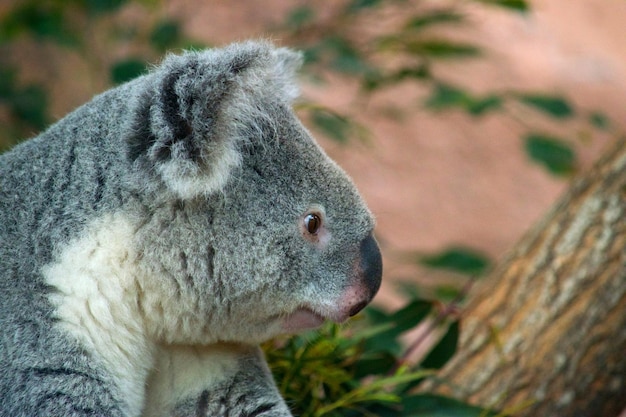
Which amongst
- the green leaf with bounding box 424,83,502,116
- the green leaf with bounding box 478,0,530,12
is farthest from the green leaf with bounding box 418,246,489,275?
the green leaf with bounding box 478,0,530,12

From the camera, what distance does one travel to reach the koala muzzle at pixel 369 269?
6.71 ft

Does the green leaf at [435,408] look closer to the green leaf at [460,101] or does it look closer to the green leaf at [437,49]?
the green leaf at [460,101]

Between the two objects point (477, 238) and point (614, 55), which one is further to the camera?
point (614, 55)

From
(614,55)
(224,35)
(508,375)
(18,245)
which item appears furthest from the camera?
(614,55)

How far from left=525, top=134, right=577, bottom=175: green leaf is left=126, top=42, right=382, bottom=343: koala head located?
5.99 ft

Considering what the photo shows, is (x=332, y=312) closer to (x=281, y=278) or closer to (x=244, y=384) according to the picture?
(x=281, y=278)

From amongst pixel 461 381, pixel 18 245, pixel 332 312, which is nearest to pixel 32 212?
pixel 18 245

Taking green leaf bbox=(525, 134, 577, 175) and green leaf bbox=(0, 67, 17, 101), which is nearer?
green leaf bbox=(525, 134, 577, 175)

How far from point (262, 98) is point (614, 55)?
989cm

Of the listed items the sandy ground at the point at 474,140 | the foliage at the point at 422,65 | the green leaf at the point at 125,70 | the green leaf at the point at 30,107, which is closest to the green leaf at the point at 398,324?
the foliage at the point at 422,65

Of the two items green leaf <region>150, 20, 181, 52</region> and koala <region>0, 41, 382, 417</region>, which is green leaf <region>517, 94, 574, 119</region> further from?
koala <region>0, 41, 382, 417</region>

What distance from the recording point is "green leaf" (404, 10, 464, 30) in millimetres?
3465

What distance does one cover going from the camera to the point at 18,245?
1910mm

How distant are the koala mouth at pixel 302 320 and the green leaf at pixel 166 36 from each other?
2.13 m
